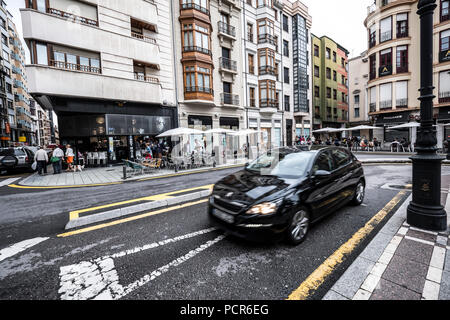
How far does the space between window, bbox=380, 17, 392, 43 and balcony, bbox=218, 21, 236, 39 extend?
56.7 ft

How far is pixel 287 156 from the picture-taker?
4512mm

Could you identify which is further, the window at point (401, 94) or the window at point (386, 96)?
the window at point (386, 96)

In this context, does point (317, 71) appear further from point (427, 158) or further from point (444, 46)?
point (427, 158)

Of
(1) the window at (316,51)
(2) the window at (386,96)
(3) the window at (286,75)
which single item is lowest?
(2) the window at (386,96)

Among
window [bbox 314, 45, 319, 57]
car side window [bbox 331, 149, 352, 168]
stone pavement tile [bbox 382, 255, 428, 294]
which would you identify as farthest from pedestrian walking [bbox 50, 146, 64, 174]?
window [bbox 314, 45, 319, 57]

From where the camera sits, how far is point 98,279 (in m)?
2.55

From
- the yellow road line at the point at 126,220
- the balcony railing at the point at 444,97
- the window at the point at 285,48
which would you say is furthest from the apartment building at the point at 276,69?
the yellow road line at the point at 126,220

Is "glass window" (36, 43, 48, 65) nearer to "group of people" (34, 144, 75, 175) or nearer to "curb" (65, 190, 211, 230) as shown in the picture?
"group of people" (34, 144, 75, 175)

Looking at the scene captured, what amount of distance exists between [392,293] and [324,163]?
2.41 m

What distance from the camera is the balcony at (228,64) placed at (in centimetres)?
2111

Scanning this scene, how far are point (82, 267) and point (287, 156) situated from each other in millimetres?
4075

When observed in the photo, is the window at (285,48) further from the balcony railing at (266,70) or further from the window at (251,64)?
the window at (251,64)

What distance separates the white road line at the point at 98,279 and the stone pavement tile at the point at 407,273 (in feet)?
8.10

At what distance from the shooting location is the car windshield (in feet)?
12.4
